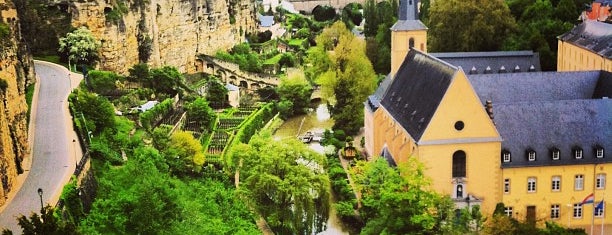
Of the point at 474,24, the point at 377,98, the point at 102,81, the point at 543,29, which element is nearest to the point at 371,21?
the point at 474,24

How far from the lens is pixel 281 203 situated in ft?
138

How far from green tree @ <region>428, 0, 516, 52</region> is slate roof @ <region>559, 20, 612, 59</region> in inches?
379

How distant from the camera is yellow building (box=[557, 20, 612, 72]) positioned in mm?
53531

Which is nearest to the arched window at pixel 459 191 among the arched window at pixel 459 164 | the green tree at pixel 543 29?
the arched window at pixel 459 164

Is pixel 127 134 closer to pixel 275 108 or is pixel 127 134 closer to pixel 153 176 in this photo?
pixel 153 176

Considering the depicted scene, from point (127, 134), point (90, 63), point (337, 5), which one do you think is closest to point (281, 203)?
point (127, 134)

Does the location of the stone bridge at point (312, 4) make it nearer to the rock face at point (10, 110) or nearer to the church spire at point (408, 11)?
the church spire at point (408, 11)

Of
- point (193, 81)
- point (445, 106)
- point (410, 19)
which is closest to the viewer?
point (445, 106)

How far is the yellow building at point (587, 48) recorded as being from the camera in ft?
176

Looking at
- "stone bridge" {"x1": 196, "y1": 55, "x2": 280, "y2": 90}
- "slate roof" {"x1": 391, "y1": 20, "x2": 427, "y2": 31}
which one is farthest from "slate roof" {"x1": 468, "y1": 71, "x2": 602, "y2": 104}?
"stone bridge" {"x1": 196, "y1": 55, "x2": 280, "y2": 90}

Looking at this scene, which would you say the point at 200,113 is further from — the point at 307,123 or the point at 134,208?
the point at 134,208

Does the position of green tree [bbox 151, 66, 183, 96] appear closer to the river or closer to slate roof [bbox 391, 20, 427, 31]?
the river

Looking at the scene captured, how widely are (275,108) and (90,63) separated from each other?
18.3 meters

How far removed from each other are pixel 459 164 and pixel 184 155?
16.4 m
